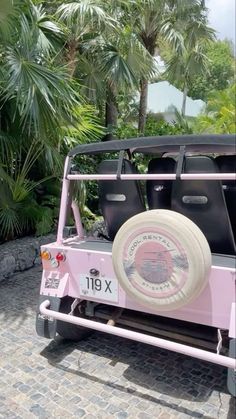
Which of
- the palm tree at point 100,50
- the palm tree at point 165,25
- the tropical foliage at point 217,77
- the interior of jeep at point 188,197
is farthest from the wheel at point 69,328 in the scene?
the tropical foliage at point 217,77

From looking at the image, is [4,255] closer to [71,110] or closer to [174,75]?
[71,110]

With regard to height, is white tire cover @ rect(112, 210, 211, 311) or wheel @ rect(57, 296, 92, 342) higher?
white tire cover @ rect(112, 210, 211, 311)

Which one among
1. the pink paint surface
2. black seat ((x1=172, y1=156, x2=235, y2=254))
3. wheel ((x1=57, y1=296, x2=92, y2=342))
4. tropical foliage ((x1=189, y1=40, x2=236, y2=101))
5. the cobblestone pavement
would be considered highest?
tropical foliage ((x1=189, y1=40, x2=236, y2=101))

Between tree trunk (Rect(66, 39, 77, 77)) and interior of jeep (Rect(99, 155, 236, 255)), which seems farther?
tree trunk (Rect(66, 39, 77, 77))

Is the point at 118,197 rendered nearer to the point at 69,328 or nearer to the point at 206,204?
the point at 206,204

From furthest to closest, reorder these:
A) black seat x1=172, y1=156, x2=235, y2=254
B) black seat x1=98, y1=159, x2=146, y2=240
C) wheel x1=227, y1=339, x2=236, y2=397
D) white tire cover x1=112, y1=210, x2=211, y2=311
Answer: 1. black seat x1=98, y1=159, x2=146, y2=240
2. black seat x1=172, y1=156, x2=235, y2=254
3. white tire cover x1=112, y1=210, x2=211, y2=311
4. wheel x1=227, y1=339, x2=236, y2=397

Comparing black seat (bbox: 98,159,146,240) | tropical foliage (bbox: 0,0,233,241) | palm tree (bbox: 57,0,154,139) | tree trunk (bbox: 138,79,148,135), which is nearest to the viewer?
black seat (bbox: 98,159,146,240)

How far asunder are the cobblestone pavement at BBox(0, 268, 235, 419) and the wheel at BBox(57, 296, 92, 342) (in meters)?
0.07

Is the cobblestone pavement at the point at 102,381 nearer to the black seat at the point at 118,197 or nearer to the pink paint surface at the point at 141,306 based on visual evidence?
the pink paint surface at the point at 141,306

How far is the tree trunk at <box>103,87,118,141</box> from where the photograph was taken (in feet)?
30.4

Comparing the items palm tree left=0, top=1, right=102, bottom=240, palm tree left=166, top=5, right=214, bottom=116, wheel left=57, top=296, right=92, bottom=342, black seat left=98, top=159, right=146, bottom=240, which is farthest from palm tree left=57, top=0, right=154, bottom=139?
wheel left=57, top=296, right=92, bottom=342

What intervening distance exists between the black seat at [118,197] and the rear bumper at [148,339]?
0.89m

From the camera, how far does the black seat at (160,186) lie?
319 cm

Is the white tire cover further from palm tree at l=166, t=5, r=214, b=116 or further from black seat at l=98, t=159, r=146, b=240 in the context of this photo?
palm tree at l=166, t=5, r=214, b=116
